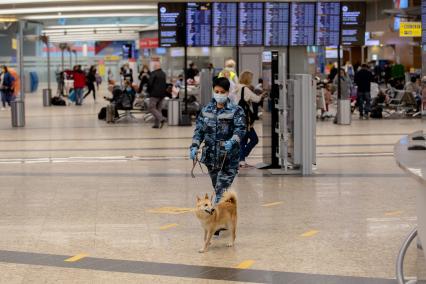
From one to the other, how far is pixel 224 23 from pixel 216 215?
53.1ft

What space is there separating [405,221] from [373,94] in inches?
792

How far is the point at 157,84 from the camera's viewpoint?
23.6 meters

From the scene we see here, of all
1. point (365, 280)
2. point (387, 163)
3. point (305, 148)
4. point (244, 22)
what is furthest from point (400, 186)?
point (244, 22)

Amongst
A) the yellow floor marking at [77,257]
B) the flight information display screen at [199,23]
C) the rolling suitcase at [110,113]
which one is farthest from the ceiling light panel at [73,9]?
the yellow floor marking at [77,257]

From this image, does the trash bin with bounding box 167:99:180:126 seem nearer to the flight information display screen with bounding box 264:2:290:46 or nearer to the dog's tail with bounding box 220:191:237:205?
the flight information display screen with bounding box 264:2:290:46

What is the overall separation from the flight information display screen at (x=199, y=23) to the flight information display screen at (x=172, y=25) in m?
0.16

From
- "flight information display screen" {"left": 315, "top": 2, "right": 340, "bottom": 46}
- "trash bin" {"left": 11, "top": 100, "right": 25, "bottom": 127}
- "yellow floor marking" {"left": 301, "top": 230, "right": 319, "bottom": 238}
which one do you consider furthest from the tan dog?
"trash bin" {"left": 11, "top": 100, "right": 25, "bottom": 127}

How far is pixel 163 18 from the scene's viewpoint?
23625 mm

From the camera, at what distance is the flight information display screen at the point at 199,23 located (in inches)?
926

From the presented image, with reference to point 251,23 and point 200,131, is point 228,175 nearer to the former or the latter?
point 200,131

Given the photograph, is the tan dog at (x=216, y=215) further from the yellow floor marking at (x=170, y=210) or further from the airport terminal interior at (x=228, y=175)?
the yellow floor marking at (x=170, y=210)

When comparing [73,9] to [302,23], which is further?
[73,9]

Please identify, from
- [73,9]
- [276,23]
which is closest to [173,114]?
[276,23]

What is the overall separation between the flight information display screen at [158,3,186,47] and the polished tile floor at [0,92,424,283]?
6.85m
